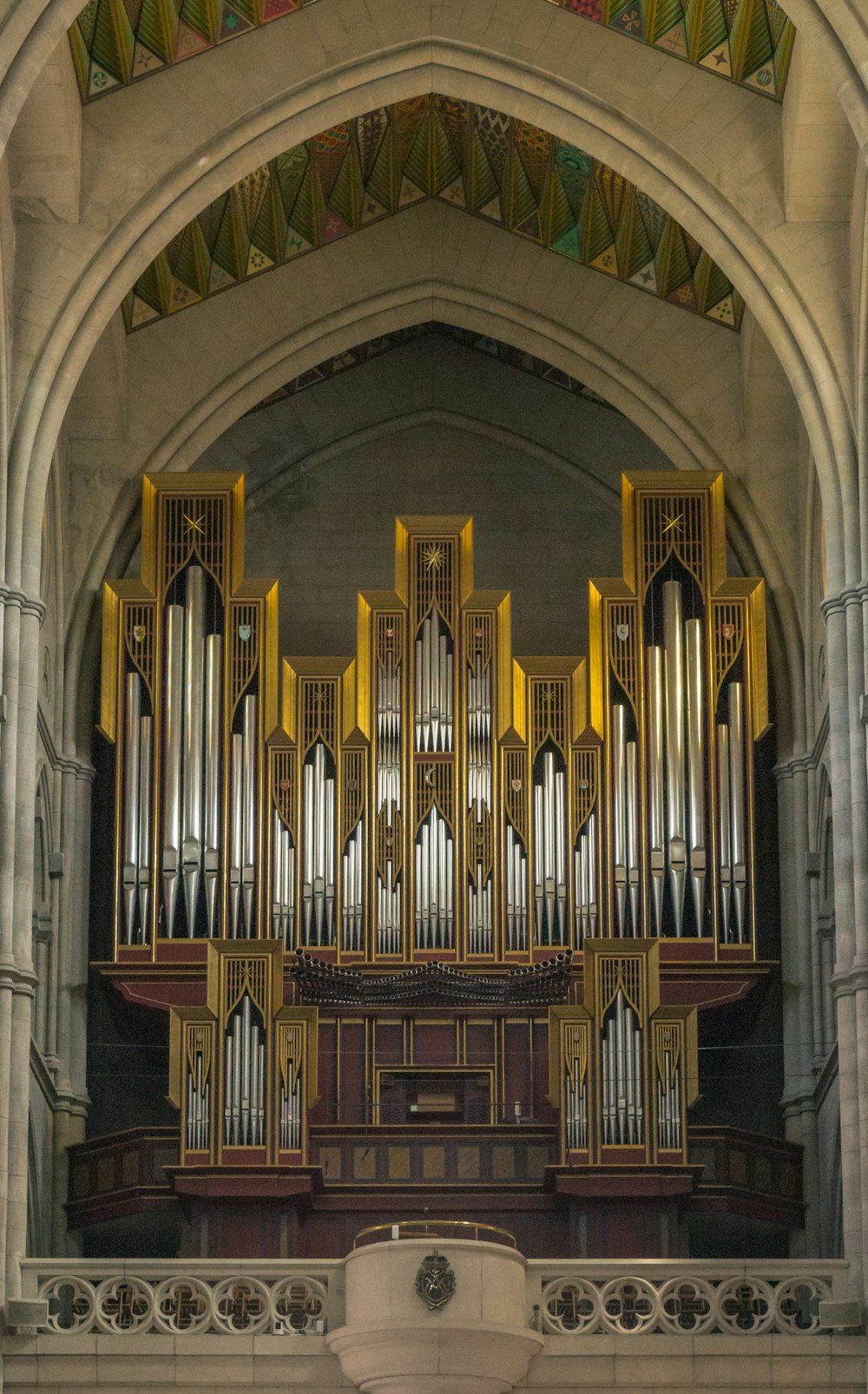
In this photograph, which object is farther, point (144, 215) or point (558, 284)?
point (558, 284)

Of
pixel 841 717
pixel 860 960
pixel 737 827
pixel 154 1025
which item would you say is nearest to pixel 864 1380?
pixel 860 960

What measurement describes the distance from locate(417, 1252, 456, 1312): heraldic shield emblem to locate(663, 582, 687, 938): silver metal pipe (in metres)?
6.27

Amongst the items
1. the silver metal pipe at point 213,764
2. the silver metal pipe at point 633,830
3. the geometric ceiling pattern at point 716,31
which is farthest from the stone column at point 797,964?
the geometric ceiling pattern at point 716,31

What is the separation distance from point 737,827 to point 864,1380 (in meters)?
6.74

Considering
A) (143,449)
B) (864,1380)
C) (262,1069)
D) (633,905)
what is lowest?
(864,1380)

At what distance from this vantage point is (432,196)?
92.9ft

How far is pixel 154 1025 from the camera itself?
26.4 metres

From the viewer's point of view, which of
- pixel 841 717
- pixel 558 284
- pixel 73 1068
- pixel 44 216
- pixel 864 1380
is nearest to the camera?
pixel 864 1380

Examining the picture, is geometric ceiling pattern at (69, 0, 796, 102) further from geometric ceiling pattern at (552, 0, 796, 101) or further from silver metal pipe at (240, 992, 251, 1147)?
silver metal pipe at (240, 992, 251, 1147)

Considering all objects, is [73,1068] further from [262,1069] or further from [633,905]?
[633,905]

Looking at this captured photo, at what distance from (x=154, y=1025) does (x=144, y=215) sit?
763 cm

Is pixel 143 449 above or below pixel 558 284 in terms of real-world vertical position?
below

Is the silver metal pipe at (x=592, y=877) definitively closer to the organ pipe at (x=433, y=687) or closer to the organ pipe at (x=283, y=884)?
the organ pipe at (x=433, y=687)

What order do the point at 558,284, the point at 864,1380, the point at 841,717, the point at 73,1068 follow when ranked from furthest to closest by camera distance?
the point at 558,284 < the point at 73,1068 < the point at 841,717 < the point at 864,1380
